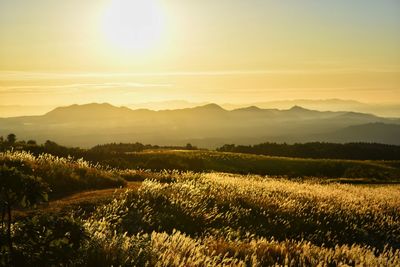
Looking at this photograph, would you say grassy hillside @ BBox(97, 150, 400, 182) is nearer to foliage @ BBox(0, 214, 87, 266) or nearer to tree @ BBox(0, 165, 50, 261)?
foliage @ BBox(0, 214, 87, 266)

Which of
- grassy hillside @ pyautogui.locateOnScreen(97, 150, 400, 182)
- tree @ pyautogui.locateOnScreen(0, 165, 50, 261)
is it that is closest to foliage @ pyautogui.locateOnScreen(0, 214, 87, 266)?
tree @ pyautogui.locateOnScreen(0, 165, 50, 261)

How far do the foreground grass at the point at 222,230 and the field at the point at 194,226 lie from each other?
24mm

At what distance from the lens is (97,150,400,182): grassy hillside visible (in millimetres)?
56781

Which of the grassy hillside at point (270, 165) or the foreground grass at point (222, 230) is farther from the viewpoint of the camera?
the grassy hillside at point (270, 165)

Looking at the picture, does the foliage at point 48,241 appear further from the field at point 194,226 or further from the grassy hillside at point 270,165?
the grassy hillside at point 270,165

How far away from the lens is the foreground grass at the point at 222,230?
7.98m

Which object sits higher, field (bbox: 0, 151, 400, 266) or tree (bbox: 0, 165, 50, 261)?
tree (bbox: 0, 165, 50, 261)

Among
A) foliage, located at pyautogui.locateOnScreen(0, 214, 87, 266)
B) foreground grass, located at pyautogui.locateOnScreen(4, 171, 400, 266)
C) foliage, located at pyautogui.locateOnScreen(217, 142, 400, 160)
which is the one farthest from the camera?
foliage, located at pyautogui.locateOnScreen(217, 142, 400, 160)

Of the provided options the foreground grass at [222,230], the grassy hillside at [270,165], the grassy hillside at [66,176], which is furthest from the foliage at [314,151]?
the foreground grass at [222,230]

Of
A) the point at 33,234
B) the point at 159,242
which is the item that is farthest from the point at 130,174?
the point at 33,234

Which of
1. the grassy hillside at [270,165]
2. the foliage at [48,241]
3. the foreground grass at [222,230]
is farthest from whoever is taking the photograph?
the grassy hillside at [270,165]

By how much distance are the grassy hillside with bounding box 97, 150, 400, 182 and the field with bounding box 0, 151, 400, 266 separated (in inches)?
1248

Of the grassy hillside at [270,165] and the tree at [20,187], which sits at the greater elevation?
the tree at [20,187]

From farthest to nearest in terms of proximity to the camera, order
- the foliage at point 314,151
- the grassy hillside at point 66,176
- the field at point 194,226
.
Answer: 1. the foliage at point 314,151
2. the grassy hillside at point 66,176
3. the field at point 194,226
